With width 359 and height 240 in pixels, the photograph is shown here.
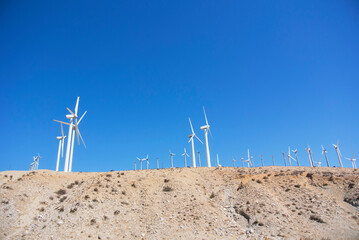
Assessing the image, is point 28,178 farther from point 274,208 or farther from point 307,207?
point 307,207

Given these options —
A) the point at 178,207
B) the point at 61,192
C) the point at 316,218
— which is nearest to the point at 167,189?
the point at 178,207

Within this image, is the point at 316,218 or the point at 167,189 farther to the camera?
the point at 167,189

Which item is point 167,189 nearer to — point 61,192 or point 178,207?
point 178,207

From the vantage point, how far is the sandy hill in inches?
1128

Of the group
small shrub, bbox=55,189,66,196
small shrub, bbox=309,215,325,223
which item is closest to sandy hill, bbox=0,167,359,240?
small shrub, bbox=309,215,325,223

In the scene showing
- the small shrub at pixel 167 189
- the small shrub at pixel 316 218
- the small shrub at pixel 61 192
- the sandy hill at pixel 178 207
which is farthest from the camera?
the small shrub at pixel 167 189

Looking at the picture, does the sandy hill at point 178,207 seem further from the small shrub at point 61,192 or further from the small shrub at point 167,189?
the small shrub at point 61,192

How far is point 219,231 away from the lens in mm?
29219

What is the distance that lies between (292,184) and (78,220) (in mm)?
33454

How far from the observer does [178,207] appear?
3497 centimetres

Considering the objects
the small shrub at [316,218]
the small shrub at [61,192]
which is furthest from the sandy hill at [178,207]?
the small shrub at [61,192]

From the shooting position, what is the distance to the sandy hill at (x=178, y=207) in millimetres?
28656

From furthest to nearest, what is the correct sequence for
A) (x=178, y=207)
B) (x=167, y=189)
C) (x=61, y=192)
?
(x=167, y=189)
(x=61, y=192)
(x=178, y=207)

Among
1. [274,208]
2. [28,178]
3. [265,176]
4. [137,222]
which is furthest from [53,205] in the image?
[265,176]
